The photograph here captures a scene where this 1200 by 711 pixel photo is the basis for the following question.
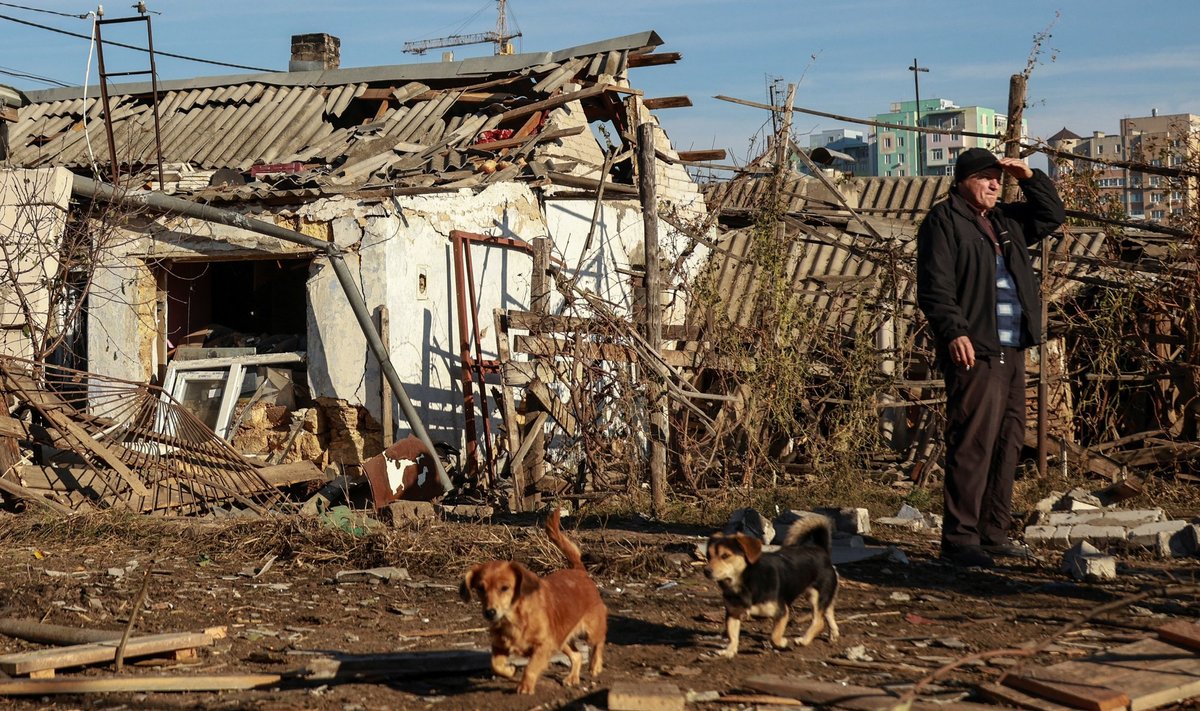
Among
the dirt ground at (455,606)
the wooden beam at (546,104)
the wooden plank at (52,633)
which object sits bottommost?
the dirt ground at (455,606)

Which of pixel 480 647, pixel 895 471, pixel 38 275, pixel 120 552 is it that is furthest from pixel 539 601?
pixel 38 275

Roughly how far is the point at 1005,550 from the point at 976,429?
0.78 meters

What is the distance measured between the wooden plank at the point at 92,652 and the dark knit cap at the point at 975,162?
14.1 ft

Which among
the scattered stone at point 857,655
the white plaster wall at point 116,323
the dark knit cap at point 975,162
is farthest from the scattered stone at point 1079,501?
the white plaster wall at point 116,323

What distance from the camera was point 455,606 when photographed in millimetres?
5680

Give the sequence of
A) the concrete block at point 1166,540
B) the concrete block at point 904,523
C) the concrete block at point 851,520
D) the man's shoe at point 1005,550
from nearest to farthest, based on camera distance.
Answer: the man's shoe at point 1005,550 → the concrete block at point 1166,540 → the concrete block at point 851,520 → the concrete block at point 904,523

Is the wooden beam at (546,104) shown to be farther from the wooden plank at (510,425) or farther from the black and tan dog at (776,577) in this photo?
the black and tan dog at (776,577)

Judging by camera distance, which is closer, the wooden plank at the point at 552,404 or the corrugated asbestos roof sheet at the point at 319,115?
the wooden plank at the point at 552,404

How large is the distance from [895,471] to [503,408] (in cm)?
340

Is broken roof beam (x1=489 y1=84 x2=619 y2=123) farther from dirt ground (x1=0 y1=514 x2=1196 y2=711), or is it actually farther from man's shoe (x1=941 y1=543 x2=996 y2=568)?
man's shoe (x1=941 y1=543 x2=996 y2=568)

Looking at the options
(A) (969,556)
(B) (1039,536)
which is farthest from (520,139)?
(A) (969,556)

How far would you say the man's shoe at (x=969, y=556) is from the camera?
20.3 ft

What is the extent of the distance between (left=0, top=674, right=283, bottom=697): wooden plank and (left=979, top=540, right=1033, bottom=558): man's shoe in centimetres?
396

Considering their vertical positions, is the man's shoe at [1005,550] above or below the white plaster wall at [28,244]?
below
